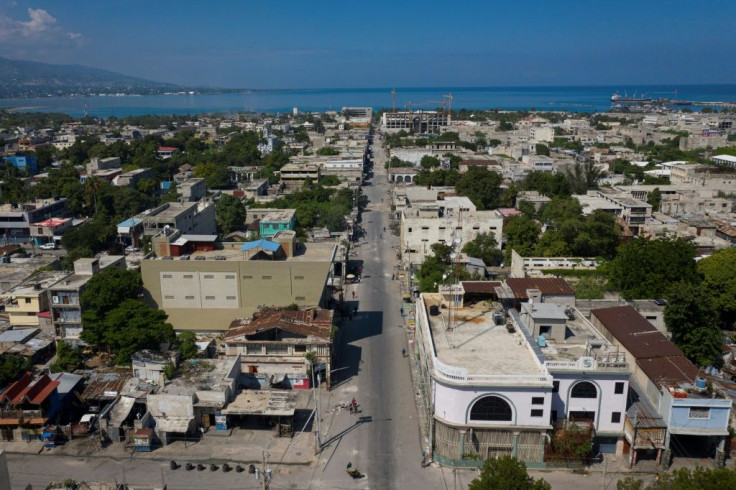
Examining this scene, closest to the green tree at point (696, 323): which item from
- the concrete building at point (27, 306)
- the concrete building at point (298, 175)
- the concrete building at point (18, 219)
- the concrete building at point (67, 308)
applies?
the concrete building at point (67, 308)

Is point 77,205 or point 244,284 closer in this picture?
point 244,284

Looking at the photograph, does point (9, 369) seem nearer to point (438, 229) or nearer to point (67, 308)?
point (67, 308)

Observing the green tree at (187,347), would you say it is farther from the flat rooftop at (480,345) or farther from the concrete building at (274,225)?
the concrete building at (274,225)

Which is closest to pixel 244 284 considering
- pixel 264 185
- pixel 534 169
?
pixel 264 185

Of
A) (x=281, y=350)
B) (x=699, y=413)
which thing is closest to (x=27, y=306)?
(x=281, y=350)

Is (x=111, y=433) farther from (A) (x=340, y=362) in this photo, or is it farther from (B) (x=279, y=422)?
(A) (x=340, y=362)

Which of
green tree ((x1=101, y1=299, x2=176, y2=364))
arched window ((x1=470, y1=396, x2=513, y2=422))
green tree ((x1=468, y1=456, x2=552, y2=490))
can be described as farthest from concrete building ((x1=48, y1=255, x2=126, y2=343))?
green tree ((x1=468, y1=456, x2=552, y2=490))
